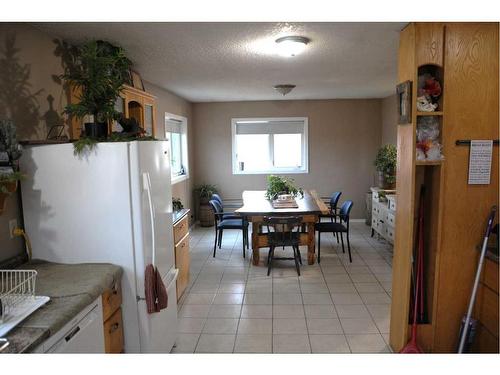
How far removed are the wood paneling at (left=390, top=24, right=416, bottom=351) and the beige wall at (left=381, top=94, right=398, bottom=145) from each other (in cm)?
409

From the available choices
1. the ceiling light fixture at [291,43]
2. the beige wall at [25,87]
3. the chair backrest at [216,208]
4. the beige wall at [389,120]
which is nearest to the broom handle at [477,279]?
the ceiling light fixture at [291,43]

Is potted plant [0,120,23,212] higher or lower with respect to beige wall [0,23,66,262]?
lower

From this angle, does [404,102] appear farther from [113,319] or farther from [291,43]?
[113,319]

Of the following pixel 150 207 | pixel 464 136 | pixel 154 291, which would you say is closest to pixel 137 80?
pixel 150 207

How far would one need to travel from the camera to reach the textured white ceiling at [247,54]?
8.45 feet

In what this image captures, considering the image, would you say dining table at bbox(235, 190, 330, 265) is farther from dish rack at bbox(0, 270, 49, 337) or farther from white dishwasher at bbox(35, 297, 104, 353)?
dish rack at bbox(0, 270, 49, 337)

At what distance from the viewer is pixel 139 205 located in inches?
85.0

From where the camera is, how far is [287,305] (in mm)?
3617

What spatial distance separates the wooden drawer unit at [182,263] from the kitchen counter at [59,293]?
1.39 metres

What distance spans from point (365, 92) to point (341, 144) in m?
1.30

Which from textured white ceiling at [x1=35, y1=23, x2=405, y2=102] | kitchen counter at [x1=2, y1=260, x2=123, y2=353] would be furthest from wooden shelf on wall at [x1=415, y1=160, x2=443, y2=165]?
kitchen counter at [x1=2, y1=260, x2=123, y2=353]

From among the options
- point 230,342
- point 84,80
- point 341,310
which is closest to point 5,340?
point 84,80

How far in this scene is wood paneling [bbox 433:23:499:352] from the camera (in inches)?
90.9

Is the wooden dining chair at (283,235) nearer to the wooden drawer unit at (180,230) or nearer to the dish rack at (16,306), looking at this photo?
the wooden drawer unit at (180,230)
